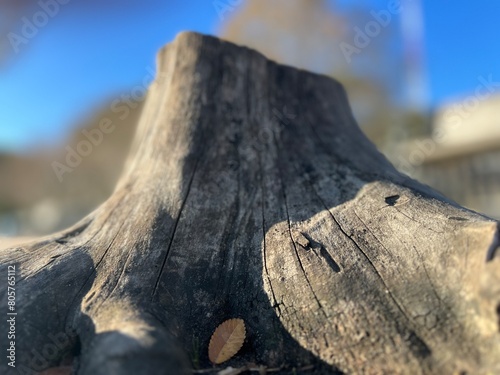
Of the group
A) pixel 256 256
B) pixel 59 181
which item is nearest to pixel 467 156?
pixel 256 256

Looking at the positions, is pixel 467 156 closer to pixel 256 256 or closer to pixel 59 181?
pixel 256 256

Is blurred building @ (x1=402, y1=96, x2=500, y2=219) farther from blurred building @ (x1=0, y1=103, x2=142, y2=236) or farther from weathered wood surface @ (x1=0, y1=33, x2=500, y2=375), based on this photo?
weathered wood surface @ (x1=0, y1=33, x2=500, y2=375)

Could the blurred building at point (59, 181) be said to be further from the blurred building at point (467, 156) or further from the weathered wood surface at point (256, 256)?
the weathered wood surface at point (256, 256)

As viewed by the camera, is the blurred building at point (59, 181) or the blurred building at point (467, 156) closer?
the blurred building at point (467, 156)

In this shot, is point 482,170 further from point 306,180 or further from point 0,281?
point 0,281

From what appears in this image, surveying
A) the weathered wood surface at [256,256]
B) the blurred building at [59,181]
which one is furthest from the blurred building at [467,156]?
the weathered wood surface at [256,256]

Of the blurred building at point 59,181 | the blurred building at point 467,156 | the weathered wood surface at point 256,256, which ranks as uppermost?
the blurred building at point 59,181

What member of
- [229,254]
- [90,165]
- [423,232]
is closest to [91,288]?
[229,254]
